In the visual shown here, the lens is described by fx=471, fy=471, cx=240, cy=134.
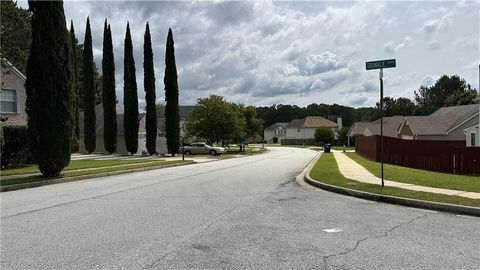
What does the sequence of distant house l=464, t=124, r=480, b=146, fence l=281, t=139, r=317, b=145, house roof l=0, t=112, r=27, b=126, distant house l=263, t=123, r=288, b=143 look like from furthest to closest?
distant house l=263, t=123, r=288, b=143
fence l=281, t=139, r=317, b=145
distant house l=464, t=124, r=480, b=146
house roof l=0, t=112, r=27, b=126

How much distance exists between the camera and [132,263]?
20.0 ft

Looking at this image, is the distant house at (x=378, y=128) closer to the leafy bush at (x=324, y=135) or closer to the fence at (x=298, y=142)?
the leafy bush at (x=324, y=135)


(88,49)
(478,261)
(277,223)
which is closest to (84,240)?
(277,223)

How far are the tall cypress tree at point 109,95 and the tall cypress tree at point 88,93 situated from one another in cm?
205

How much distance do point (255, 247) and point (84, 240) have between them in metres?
2.76

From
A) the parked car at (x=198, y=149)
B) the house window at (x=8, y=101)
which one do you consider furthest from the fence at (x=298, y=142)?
the house window at (x=8, y=101)

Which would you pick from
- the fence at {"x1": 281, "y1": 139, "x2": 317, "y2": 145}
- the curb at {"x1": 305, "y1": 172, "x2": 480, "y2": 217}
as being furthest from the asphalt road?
the fence at {"x1": 281, "y1": 139, "x2": 317, "y2": 145}

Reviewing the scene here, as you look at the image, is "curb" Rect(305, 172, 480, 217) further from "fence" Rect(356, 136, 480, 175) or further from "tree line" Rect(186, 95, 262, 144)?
"tree line" Rect(186, 95, 262, 144)

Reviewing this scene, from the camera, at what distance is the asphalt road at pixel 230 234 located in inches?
243

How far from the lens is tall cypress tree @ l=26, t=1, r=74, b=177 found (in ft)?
62.8

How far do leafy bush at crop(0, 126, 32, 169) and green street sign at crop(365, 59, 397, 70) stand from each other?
2025 centimetres

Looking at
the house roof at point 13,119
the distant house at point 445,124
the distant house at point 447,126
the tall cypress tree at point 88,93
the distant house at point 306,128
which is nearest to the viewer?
the house roof at point 13,119

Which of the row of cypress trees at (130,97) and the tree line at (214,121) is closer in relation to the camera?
the row of cypress trees at (130,97)

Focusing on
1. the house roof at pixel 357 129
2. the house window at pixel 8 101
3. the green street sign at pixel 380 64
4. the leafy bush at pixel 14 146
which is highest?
the house window at pixel 8 101
